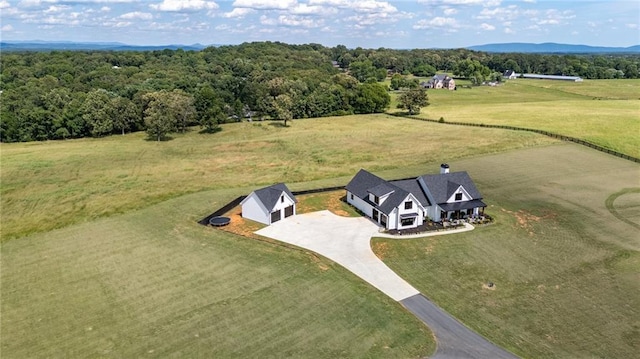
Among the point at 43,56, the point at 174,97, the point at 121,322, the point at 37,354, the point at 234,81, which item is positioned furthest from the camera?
the point at 43,56

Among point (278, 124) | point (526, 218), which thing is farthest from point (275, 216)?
point (278, 124)

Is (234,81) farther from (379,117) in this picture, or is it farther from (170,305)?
(170,305)

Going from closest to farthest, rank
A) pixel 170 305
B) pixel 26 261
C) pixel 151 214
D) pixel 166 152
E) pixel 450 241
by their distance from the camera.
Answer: pixel 170 305
pixel 26 261
pixel 450 241
pixel 151 214
pixel 166 152

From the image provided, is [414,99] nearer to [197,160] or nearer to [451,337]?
[197,160]

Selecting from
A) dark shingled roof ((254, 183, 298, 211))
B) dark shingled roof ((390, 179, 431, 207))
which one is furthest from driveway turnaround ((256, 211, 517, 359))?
dark shingled roof ((390, 179, 431, 207))

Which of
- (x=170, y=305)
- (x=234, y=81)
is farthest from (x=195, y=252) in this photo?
(x=234, y=81)

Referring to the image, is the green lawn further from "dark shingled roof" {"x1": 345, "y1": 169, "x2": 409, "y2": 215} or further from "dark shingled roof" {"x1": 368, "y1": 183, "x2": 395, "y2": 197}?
"dark shingled roof" {"x1": 368, "y1": 183, "x2": 395, "y2": 197}
